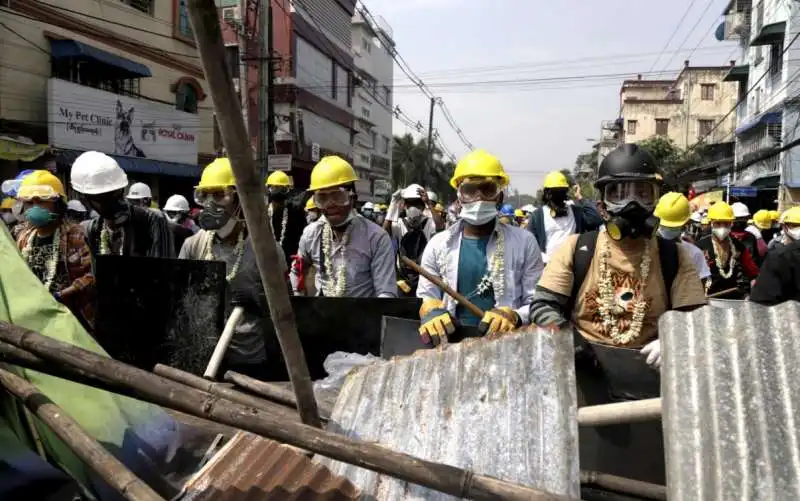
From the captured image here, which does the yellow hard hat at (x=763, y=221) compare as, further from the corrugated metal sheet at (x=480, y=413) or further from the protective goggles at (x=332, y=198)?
the corrugated metal sheet at (x=480, y=413)

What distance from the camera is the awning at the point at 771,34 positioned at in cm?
3006

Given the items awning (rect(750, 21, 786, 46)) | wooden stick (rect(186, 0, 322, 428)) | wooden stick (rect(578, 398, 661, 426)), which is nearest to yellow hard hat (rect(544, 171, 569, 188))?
wooden stick (rect(578, 398, 661, 426))

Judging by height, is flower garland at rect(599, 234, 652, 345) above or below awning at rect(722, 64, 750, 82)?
below

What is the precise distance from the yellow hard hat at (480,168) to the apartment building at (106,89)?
13.4 metres

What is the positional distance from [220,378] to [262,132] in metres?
12.4

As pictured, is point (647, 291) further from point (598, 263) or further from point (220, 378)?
point (220, 378)

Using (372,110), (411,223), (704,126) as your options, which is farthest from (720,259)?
(704,126)

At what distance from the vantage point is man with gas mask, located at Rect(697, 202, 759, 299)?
22.8 feet

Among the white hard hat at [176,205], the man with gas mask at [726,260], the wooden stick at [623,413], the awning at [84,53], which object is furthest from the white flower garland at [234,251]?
the awning at [84,53]

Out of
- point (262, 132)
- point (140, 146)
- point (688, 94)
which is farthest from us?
point (688, 94)

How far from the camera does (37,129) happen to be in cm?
1602

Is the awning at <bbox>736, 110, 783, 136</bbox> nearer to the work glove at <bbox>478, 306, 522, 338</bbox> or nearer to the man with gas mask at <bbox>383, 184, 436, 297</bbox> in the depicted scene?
the man with gas mask at <bbox>383, 184, 436, 297</bbox>

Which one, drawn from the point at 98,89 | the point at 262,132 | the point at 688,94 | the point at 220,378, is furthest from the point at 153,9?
the point at 688,94

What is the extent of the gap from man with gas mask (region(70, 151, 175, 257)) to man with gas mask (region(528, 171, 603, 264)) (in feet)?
11.3
